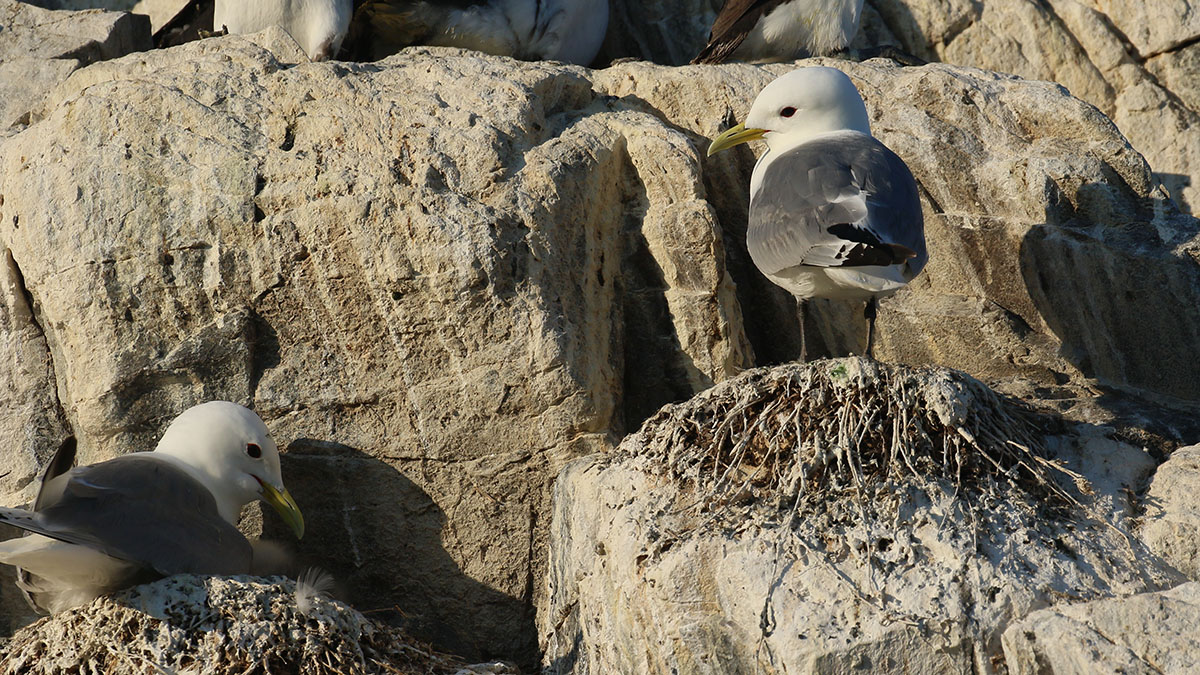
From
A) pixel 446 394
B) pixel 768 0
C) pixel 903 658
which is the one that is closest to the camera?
pixel 903 658

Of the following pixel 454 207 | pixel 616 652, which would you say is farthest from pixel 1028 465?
pixel 454 207

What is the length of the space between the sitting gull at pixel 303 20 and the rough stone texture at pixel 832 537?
344 cm

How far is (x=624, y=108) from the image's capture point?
6207 mm

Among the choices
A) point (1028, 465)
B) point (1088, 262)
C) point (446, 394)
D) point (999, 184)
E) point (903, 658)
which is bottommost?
point (903, 658)

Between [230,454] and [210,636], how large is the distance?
0.99 m

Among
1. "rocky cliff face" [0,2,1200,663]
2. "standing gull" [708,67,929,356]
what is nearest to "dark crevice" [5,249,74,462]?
"rocky cliff face" [0,2,1200,663]

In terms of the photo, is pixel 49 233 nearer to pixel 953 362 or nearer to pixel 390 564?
pixel 390 564

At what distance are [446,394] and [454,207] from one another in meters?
0.76

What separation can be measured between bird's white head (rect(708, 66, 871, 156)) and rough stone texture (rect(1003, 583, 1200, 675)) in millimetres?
2294

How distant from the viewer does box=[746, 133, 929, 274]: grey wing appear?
4.38 metres

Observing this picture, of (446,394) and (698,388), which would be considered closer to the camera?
(446,394)

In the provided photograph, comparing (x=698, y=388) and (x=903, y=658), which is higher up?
(x=698, y=388)

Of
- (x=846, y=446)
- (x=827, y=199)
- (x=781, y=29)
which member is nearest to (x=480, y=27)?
(x=781, y=29)

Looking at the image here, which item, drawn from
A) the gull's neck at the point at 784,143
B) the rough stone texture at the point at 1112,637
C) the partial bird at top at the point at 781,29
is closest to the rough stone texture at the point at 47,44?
the partial bird at top at the point at 781,29
